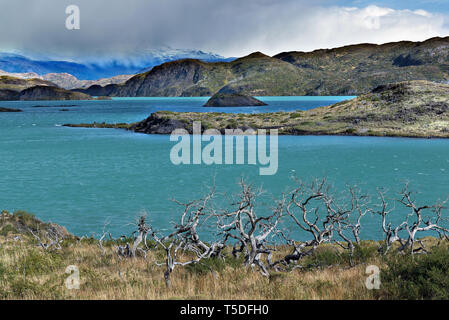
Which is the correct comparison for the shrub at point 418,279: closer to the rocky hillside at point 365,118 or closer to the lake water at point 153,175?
the lake water at point 153,175

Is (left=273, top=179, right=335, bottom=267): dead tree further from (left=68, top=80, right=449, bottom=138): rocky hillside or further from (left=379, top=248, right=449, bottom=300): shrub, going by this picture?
(left=68, top=80, right=449, bottom=138): rocky hillside

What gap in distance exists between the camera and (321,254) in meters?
14.7

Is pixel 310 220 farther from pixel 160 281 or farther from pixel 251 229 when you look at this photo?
pixel 160 281

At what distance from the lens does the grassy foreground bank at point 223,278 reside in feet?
30.0

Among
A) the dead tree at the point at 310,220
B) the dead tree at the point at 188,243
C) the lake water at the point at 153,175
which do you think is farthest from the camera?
the lake water at the point at 153,175

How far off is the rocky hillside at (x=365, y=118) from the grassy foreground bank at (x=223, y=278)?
62834 millimetres

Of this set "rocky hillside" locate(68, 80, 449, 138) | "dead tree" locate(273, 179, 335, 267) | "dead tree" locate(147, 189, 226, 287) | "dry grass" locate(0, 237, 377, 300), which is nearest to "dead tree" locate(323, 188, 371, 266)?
"dead tree" locate(273, 179, 335, 267)

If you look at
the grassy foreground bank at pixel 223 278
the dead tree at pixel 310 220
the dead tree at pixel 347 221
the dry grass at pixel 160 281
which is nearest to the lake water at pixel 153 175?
the dead tree at pixel 347 221

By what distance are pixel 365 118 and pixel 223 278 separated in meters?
75.5

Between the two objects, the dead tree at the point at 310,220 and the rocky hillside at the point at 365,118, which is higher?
the rocky hillside at the point at 365,118
